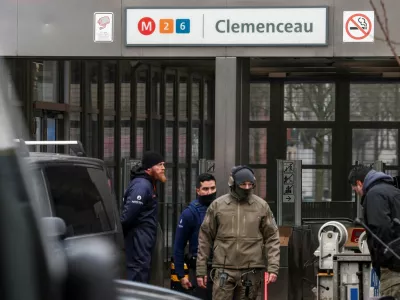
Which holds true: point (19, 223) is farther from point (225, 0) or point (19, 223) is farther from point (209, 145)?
point (209, 145)

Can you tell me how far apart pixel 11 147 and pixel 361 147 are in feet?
65.8

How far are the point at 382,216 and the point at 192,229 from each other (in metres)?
2.18

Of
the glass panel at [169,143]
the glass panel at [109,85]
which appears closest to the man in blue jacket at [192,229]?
the glass panel at [109,85]

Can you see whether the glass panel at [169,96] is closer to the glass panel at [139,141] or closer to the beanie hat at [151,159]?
the glass panel at [139,141]

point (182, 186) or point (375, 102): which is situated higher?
point (375, 102)

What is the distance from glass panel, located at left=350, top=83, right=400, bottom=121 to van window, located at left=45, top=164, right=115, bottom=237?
13.4m

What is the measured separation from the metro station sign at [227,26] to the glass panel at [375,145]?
1022 cm

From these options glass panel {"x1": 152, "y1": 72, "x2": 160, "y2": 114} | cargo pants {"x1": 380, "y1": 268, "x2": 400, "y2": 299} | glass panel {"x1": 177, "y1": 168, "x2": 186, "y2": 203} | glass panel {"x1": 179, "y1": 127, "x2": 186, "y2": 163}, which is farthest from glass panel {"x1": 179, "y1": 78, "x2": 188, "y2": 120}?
cargo pants {"x1": 380, "y1": 268, "x2": 400, "y2": 299}

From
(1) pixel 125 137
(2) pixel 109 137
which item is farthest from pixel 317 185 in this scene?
(2) pixel 109 137

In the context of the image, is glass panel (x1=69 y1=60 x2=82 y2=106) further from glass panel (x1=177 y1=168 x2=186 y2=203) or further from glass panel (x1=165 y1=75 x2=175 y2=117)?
glass panel (x1=177 y1=168 x2=186 y2=203)

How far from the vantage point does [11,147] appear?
1720 mm

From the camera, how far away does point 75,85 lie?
54.3 feet

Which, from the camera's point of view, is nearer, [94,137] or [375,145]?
[94,137]

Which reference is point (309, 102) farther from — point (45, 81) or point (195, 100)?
point (45, 81)
